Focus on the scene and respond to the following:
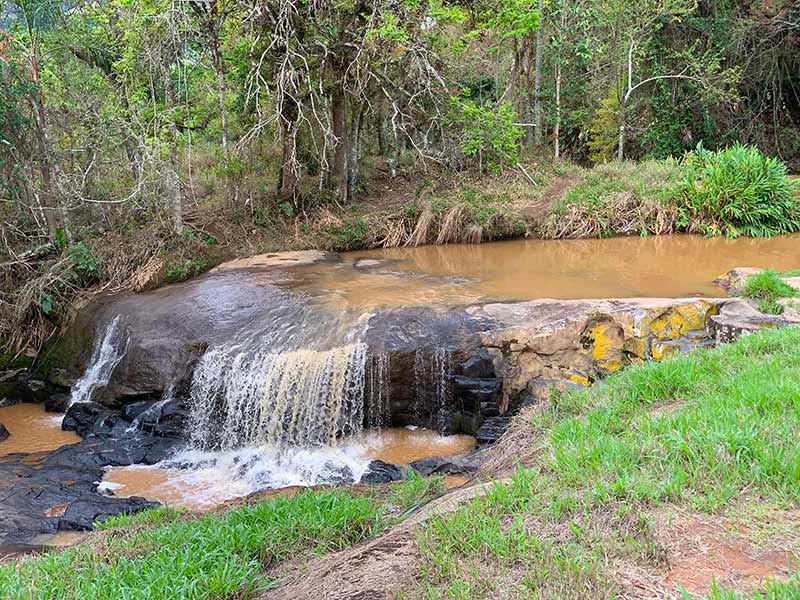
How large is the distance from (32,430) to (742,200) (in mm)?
13043

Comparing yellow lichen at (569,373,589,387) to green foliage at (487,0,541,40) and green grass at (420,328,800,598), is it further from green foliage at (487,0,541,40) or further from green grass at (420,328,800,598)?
green foliage at (487,0,541,40)

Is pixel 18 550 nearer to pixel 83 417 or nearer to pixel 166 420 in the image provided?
pixel 166 420

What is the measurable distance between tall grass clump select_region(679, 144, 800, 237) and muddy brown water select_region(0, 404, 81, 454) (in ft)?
38.8

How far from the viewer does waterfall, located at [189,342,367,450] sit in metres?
7.07

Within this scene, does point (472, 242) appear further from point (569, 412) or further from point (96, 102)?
point (569, 412)

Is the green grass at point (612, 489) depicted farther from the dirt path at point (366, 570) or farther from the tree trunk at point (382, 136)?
the tree trunk at point (382, 136)

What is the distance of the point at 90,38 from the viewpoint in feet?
38.2

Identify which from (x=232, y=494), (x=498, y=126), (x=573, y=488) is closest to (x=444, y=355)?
(x=232, y=494)

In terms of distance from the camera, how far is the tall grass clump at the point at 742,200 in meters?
12.2

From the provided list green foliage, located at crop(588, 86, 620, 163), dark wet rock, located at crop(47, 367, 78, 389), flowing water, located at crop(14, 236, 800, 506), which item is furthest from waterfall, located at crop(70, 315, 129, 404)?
green foliage, located at crop(588, 86, 620, 163)

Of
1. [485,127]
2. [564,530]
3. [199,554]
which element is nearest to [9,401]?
[199,554]

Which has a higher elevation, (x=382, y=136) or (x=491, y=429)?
(x=382, y=136)

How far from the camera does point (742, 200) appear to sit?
12203 millimetres

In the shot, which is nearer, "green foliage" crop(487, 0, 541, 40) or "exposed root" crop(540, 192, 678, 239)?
"green foliage" crop(487, 0, 541, 40)
